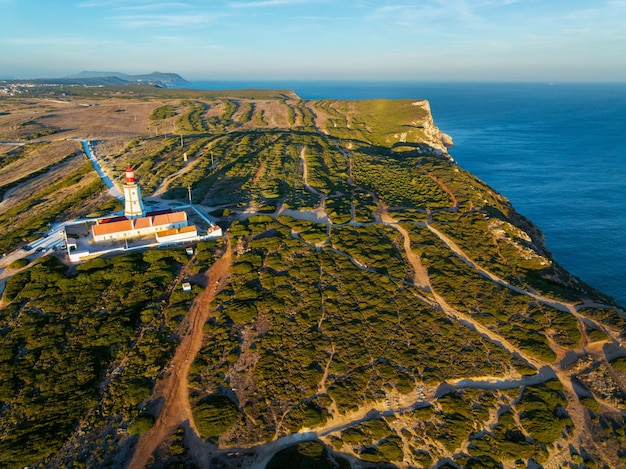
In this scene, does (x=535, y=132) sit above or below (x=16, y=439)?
above

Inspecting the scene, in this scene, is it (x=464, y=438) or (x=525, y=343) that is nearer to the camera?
(x=464, y=438)

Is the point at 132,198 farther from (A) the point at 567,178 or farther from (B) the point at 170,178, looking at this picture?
(A) the point at 567,178

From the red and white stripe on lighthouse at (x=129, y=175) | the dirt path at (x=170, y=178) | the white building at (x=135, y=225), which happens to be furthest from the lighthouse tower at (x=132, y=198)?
the dirt path at (x=170, y=178)

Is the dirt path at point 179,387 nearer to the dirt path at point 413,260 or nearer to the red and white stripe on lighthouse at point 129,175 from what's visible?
the red and white stripe on lighthouse at point 129,175

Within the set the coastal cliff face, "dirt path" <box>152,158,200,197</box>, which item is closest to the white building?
the coastal cliff face

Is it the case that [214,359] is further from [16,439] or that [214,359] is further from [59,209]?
[59,209]

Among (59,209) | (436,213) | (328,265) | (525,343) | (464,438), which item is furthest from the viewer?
(436,213)

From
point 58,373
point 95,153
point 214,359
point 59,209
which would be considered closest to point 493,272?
point 214,359
